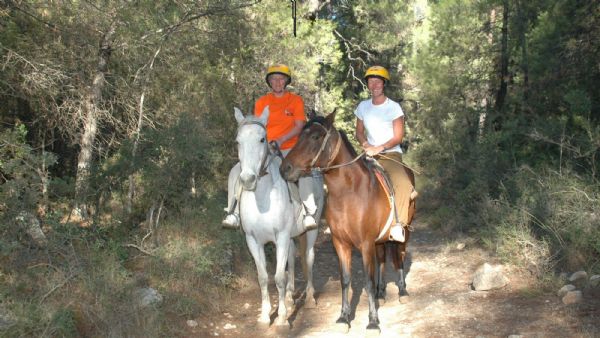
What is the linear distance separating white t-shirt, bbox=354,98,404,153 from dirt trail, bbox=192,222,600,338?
2253mm

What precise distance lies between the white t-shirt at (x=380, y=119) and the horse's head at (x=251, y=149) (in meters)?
1.50

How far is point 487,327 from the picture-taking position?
578 centimetres

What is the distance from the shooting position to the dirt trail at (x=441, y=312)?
223 inches

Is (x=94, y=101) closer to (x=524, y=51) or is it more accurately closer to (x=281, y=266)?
(x=281, y=266)

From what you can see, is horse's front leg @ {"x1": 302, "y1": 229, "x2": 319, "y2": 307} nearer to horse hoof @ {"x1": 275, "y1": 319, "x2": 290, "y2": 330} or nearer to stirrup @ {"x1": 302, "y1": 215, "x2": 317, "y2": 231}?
stirrup @ {"x1": 302, "y1": 215, "x2": 317, "y2": 231}

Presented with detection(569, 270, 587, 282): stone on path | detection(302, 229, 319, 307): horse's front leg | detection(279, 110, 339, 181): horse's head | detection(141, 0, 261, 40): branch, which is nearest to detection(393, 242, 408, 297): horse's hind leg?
detection(302, 229, 319, 307): horse's front leg

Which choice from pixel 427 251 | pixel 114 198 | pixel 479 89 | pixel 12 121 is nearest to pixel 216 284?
pixel 114 198

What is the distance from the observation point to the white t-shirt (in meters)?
6.57

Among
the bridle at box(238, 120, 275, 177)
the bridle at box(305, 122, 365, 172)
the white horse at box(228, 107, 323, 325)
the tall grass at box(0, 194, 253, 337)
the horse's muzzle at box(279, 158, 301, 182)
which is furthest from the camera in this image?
the white horse at box(228, 107, 323, 325)

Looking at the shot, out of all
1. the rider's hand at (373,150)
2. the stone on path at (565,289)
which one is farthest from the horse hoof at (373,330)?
the stone on path at (565,289)

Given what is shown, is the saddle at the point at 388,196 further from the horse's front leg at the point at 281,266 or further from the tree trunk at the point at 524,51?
the tree trunk at the point at 524,51

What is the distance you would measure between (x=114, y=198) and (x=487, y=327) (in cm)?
558

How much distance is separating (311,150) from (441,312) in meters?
2.69

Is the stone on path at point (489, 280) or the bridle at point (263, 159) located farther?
the stone on path at point (489, 280)
